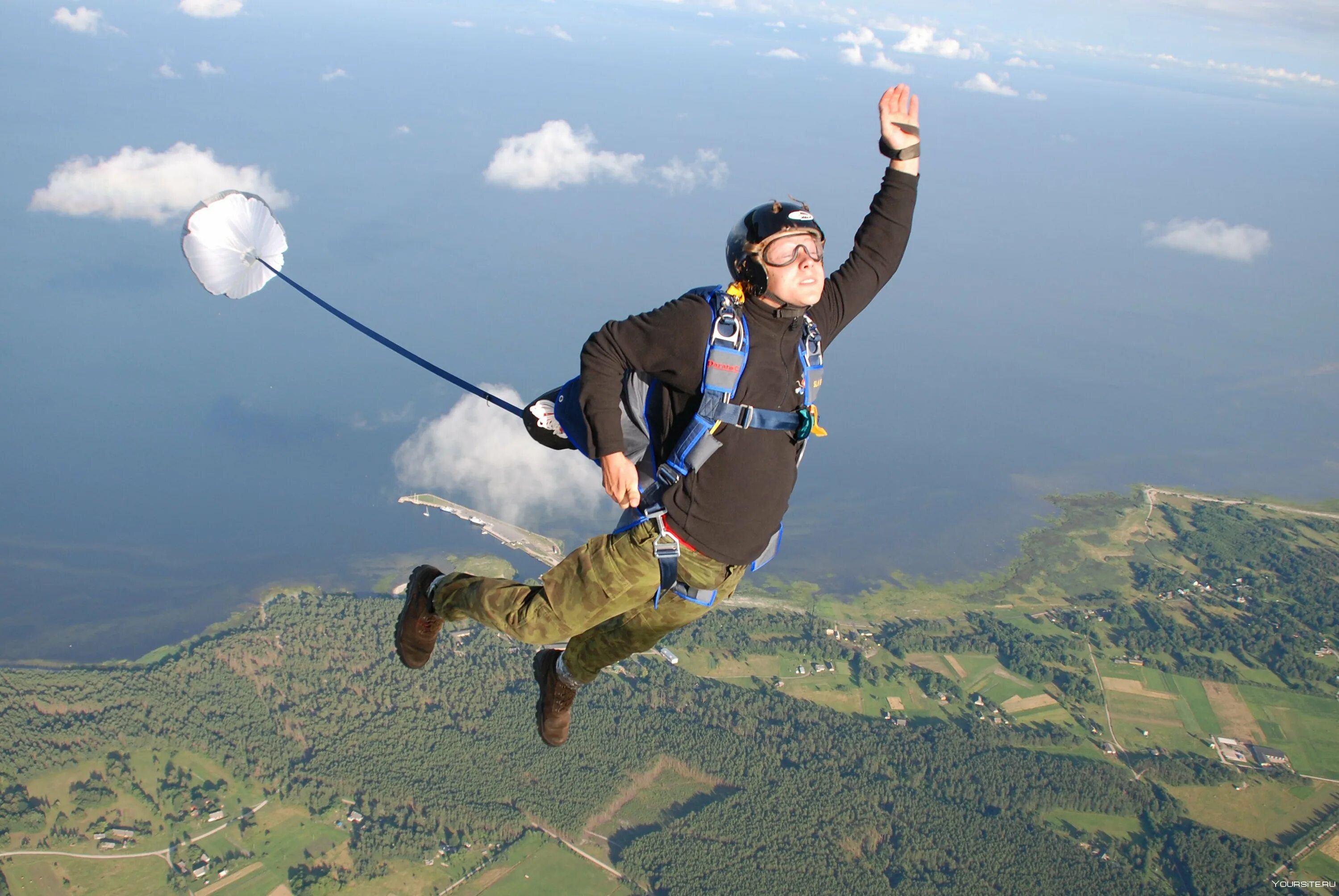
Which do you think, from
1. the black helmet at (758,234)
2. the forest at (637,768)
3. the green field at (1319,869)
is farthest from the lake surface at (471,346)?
the black helmet at (758,234)

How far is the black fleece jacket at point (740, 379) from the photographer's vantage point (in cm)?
260

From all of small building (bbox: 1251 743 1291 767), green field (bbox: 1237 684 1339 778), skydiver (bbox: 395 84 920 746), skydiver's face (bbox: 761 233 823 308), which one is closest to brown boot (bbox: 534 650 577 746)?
skydiver (bbox: 395 84 920 746)

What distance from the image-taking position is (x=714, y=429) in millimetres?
2729

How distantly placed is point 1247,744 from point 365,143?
114m

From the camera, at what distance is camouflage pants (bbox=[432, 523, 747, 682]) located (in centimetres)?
304

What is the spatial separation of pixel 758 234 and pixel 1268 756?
107 ft

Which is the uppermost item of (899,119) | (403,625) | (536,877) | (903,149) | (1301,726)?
(899,119)

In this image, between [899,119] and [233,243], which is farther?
[233,243]

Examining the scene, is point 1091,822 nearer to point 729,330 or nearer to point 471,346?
point 729,330

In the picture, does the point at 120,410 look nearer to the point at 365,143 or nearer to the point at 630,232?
the point at 630,232

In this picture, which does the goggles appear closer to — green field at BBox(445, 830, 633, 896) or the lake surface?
green field at BBox(445, 830, 633, 896)

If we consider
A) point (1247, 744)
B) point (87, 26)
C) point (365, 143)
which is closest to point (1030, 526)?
point (1247, 744)

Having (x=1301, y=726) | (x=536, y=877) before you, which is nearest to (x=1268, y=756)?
(x=1301, y=726)

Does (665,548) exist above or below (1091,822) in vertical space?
above
